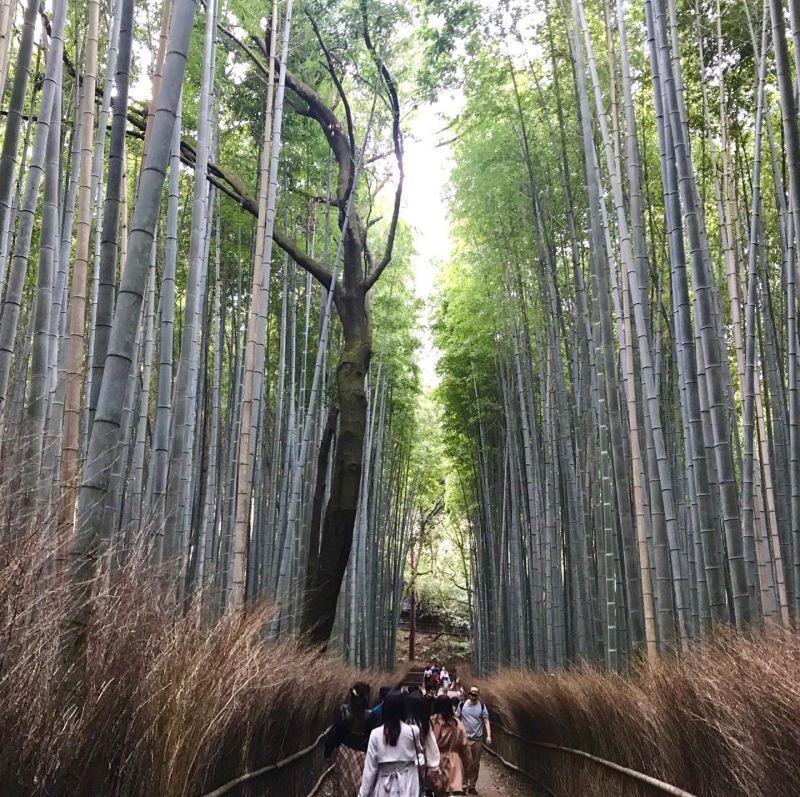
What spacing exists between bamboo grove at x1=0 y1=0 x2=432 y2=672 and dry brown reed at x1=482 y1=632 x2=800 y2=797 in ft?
5.02

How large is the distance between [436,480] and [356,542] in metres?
7.52

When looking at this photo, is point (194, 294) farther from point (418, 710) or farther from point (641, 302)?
point (418, 710)

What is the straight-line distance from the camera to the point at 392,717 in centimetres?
290

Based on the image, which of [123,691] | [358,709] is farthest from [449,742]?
[123,691]

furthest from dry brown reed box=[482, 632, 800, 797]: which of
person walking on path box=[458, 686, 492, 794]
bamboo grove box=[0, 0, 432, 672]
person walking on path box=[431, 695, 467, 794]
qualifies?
bamboo grove box=[0, 0, 432, 672]

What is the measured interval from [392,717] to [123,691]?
60.2 inches

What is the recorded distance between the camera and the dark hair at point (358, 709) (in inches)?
147

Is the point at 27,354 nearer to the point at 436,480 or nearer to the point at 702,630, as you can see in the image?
the point at 702,630

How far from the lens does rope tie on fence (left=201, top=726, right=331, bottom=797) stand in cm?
232

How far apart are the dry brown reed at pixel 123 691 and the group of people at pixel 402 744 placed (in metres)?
0.45

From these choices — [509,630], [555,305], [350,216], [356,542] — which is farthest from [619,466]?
[509,630]

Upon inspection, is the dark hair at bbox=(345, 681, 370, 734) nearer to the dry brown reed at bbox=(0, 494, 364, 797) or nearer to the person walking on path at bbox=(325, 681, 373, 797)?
the person walking on path at bbox=(325, 681, 373, 797)

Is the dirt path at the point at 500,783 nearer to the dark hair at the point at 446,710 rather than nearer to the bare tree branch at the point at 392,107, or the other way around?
the dark hair at the point at 446,710

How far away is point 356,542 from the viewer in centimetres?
820
